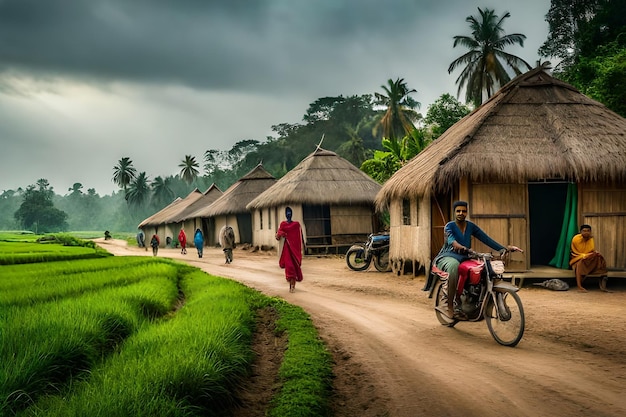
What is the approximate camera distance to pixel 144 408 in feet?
Answer: 9.99

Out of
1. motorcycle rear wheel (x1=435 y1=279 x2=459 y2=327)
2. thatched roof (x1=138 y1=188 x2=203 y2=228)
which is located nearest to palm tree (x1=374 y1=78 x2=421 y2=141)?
thatched roof (x1=138 y1=188 x2=203 y2=228)

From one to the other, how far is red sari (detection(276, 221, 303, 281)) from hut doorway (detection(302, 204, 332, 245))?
452 inches

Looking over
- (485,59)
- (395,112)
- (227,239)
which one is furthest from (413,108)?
(227,239)

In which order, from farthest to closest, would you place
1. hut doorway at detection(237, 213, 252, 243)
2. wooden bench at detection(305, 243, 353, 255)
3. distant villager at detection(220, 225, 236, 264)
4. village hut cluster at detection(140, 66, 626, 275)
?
hut doorway at detection(237, 213, 252, 243) < wooden bench at detection(305, 243, 353, 255) < distant villager at detection(220, 225, 236, 264) < village hut cluster at detection(140, 66, 626, 275)

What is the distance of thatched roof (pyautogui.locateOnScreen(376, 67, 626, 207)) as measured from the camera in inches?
419

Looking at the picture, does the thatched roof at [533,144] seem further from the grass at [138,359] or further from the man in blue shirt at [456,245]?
the grass at [138,359]

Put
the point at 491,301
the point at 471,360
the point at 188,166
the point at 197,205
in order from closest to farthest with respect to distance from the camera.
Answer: the point at 471,360
the point at 491,301
the point at 197,205
the point at 188,166

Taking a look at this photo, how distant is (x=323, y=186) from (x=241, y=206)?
8.65m

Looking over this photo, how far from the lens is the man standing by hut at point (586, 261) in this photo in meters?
10.3

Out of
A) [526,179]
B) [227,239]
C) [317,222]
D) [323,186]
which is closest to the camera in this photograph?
[526,179]

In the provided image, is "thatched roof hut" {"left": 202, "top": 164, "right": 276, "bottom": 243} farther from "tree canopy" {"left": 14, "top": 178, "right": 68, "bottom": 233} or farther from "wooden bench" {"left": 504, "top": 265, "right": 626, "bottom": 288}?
"tree canopy" {"left": 14, "top": 178, "right": 68, "bottom": 233}

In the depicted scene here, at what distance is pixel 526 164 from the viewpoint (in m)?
10.8

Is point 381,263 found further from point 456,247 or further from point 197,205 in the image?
point 197,205

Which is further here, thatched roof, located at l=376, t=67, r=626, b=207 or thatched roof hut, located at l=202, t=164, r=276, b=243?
thatched roof hut, located at l=202, t=164, r=276, b=243
